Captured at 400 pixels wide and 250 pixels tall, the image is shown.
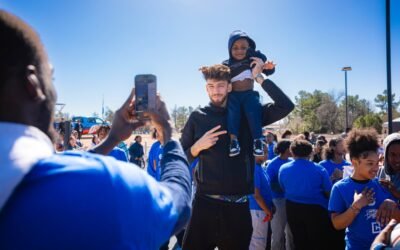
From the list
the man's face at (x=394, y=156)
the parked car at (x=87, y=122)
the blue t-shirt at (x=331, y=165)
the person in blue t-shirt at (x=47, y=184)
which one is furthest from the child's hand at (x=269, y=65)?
the parked car at (x=87, y=122)

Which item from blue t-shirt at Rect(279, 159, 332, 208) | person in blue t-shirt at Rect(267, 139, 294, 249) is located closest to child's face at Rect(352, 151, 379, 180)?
blue t-shirt at Rect(279, 159, 332, 208)

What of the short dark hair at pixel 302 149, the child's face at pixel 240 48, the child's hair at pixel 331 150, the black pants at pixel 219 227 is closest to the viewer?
the black pants at pixel 219 227

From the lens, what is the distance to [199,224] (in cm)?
266

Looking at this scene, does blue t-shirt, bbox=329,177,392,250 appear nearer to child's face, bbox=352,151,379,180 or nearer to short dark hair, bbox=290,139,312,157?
child's face, bbox=352,151,379,180

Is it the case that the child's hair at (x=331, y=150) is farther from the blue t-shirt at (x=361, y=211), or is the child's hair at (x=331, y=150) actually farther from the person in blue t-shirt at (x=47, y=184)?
the person in blue t-shirt at (x=47, y=184)

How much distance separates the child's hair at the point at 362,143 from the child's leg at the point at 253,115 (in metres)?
0.85

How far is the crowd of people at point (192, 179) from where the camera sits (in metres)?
0.78

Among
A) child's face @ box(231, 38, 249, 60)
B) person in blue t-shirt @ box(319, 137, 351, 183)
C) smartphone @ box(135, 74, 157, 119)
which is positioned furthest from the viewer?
person in blue t-shirt @ box(319, 137, 351, 183)

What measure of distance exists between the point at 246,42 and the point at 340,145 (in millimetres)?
2915

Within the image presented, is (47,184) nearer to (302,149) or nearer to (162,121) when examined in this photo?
(162,121)

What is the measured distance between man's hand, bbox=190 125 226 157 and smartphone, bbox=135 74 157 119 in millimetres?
1239

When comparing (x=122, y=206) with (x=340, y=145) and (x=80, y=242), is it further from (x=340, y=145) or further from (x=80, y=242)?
(x=340, y=145)

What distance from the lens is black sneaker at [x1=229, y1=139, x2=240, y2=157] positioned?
2723mm

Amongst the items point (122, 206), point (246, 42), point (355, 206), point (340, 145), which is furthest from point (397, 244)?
point (340, 145)
